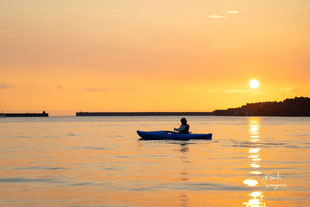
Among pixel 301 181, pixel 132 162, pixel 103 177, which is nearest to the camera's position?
pixel 301 181

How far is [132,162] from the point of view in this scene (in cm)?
3122

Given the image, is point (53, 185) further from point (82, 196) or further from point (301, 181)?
Answer: point (301, 181)

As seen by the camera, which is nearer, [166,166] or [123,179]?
[123,179]

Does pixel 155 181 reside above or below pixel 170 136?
below

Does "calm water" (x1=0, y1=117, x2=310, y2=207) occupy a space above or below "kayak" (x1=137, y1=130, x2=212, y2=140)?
below

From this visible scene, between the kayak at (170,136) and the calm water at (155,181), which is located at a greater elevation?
the kayak at (170,136)

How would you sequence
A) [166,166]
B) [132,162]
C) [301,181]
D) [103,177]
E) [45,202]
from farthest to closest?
[132,162]
[166,166]
[103,177]
[301,181]
[45,202]

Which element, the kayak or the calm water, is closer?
the calm water

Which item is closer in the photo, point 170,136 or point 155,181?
point 155,181

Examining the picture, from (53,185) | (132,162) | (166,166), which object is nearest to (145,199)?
(53,185)

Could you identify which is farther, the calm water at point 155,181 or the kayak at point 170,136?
the kayak at point 170,136

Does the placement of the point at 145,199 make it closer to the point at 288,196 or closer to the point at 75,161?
the point at 288,196

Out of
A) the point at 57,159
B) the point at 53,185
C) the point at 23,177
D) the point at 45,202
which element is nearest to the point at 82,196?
the point at 45,202

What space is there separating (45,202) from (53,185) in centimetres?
367
